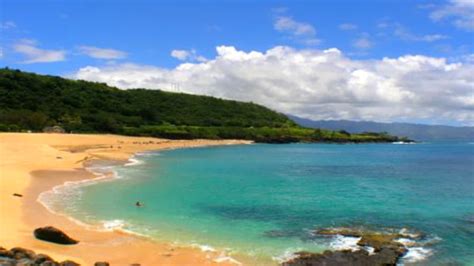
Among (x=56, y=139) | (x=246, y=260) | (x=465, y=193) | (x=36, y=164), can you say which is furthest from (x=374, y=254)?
(x=56, y=139)

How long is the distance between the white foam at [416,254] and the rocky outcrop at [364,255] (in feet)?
0.77

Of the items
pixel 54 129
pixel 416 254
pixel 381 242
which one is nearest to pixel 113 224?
pixel 381 242

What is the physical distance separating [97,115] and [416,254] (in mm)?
131676

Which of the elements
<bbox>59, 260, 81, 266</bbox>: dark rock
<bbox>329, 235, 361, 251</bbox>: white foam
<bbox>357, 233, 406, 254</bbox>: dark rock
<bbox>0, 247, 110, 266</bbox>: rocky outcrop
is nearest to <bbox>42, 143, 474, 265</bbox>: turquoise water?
<bbox>329, 235, 361, 251</bbox>: white foam

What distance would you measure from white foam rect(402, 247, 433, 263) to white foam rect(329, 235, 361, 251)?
2344 mm

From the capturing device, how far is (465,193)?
4384cm

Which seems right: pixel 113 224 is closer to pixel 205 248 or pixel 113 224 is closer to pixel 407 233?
pixel 205 248

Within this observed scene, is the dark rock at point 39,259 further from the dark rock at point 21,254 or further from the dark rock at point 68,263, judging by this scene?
the dark rock at point 68,263

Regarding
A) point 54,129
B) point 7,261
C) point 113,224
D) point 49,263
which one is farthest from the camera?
point 54,129

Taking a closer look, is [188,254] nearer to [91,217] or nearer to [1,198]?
[91,217]

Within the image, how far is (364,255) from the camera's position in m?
19.8

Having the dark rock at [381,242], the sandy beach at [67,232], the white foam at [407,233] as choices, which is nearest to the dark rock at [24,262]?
the sandy beach at [67,232]

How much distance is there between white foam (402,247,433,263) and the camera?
20547mm

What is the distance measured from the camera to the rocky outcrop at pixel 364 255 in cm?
1908
